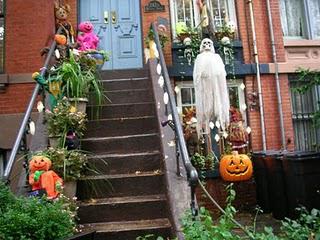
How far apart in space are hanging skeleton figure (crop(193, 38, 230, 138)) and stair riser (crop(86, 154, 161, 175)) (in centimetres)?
134

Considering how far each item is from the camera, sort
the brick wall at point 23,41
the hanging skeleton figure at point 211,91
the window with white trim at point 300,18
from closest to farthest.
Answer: the hanging skeleton figure at point 211,91
the brick wall at point 23,41
the window with white trim at point 300,18

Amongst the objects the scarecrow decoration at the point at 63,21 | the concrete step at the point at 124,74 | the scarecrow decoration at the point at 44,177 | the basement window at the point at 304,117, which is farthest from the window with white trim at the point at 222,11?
the scarecrow decoration at the point at 44,177

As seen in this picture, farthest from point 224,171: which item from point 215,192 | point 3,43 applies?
point 3,43

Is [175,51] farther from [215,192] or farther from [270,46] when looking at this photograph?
[215,192]

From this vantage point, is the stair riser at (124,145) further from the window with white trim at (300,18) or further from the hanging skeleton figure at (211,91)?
the window with white trim at (300,18)

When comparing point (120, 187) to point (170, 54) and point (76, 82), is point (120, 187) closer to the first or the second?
point (76, 82)

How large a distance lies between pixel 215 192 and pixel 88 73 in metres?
3.47

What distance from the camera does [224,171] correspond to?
7867mm

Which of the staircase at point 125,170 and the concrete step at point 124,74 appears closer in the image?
the staircase at point 125,170

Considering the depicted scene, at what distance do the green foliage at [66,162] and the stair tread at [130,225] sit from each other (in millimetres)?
668

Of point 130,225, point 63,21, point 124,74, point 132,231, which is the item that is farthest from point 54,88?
point 63,21

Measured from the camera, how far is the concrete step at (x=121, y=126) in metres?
6.64

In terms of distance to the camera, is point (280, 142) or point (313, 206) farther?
point (280, 142)

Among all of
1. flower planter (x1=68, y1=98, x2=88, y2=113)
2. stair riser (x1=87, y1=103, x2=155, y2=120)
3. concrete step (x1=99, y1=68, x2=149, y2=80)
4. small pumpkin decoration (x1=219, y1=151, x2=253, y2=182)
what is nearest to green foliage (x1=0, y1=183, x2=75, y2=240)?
flower planter (x1=68, y1=98, x2=88, y2=113)
